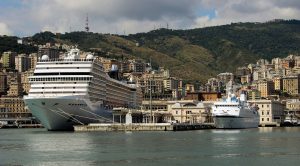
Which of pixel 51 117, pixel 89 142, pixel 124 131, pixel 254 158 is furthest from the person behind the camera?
pixel 124 131

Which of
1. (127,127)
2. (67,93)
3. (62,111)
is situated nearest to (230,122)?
(127,127)

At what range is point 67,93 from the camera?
86.3 meters

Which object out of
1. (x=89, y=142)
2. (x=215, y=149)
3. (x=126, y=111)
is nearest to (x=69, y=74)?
(x=126, y=111)

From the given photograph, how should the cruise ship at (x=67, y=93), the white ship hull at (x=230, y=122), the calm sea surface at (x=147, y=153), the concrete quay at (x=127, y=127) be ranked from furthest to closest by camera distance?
the white ship hull at (x=230, y=122) < the concrete quay at (x=127, y=127) < the cruise ship at (x=67, y=93) < the calm sea surface at (x=147, y=153)

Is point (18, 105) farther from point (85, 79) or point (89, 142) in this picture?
point (89, 142)

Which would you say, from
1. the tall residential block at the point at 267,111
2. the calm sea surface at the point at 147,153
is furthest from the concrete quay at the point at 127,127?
the tall residential block at the point at 267,111

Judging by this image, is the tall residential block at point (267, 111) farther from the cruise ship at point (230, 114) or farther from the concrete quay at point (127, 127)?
the concrete quay at point (127, 127)

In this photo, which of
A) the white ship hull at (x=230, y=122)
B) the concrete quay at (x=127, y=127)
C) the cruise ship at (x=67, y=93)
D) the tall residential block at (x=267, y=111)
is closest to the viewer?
the cruise ship at (x=67, y=93)

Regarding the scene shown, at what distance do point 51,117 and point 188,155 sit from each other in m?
39.0

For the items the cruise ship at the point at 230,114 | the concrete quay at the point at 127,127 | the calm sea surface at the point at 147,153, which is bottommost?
the calm sea surface at the point at 147,153

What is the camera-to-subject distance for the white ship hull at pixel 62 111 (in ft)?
275

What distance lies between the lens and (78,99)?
282 ft

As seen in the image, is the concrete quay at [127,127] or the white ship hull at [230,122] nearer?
the concrete quay at [127,127]

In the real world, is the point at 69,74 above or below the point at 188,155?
above
